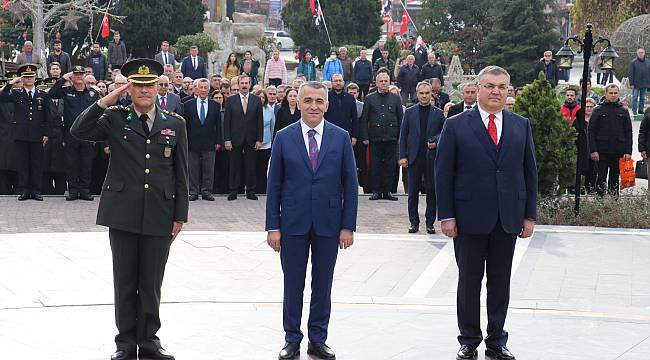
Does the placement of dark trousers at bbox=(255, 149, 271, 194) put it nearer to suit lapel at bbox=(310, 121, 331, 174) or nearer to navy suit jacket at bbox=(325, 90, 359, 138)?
navy suit jacket at bbox=(325, 90, 359, 138)

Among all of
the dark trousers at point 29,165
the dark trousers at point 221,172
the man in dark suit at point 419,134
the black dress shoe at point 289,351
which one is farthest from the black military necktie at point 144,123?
the dark trousers at point 221,172

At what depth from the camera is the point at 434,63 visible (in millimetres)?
29750

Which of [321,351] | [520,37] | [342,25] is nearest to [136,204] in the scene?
[321,351]

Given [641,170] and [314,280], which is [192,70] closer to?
[641,170]

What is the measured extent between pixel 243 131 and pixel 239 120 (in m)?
0.18

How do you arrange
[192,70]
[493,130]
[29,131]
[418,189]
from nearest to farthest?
1. [493,130]
2. [418,189]
3. [29,131]
4. [192,70]

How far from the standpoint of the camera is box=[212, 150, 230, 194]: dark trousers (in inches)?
712

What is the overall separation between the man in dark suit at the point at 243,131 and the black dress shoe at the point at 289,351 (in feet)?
30.0

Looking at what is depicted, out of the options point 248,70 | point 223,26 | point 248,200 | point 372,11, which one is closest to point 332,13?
point 372,11

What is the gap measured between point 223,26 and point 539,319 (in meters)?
34.0

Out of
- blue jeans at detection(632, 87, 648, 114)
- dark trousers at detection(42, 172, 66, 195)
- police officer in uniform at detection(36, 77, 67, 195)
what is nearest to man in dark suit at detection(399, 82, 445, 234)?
police officer in uniform at detection(36, 77, 67, 195)

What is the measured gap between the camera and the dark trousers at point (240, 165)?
1753 cm

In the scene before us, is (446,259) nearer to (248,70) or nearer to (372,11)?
(248,70)

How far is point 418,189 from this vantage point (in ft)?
48.0
